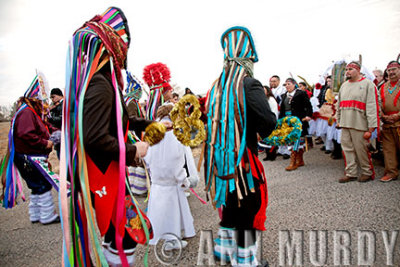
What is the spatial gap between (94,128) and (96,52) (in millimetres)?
557

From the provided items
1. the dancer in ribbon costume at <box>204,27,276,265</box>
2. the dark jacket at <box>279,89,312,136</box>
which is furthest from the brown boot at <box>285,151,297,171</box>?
the dancer in ribbon costume at <box>204,27,276,265</box>

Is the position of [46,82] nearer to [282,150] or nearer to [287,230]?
[287,230]

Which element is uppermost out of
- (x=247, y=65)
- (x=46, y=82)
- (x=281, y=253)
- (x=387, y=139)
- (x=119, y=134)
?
(x=46, y=82)

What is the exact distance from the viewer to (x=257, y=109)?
2.12 m

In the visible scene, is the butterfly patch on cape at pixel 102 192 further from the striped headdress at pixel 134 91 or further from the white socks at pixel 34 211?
the striped headdress at pixel 134 91

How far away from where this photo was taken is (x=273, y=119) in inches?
84.3

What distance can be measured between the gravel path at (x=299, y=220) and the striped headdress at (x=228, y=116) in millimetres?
1043

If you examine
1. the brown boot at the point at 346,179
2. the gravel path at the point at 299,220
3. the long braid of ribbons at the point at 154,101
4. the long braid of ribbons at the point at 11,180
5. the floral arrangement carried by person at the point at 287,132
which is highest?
the long braid of ribbons at the point at 154,101

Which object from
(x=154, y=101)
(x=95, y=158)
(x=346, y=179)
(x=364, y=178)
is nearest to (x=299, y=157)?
(x=346, y=179)

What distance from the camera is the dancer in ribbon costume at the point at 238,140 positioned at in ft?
7.09

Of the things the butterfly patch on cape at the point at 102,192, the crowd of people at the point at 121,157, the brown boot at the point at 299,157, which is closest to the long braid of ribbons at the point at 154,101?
the crowd of people at the point at 121,157

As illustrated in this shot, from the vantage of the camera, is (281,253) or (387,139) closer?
(281,253)

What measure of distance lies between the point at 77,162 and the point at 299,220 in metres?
2.81

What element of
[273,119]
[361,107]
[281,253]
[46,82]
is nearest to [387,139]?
[361,107]
